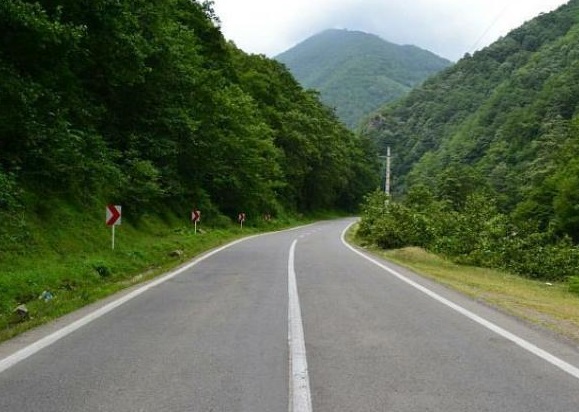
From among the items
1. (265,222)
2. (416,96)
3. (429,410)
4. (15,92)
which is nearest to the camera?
(429,410)

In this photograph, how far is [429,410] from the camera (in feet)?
15.2

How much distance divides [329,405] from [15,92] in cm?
1089

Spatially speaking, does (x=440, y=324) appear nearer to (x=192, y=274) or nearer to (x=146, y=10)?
(x=192, y=274)

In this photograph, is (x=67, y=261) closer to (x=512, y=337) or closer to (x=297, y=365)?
(x=297, y=365)

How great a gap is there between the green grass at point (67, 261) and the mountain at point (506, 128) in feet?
54.2

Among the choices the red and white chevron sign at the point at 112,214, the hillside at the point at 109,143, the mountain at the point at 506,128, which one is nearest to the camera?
the hillside at the point at 109,143

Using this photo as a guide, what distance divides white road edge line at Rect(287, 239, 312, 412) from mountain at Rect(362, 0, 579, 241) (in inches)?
784

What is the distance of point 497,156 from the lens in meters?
99.9

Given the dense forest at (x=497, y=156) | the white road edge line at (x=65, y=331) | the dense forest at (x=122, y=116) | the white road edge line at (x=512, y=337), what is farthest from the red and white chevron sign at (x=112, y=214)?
the dense forest at (x=497, y=156)

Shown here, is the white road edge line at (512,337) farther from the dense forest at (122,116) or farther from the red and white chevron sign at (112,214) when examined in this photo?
the red and white chevron sign at (112,214)

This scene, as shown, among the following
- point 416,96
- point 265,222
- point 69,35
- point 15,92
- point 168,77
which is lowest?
point 265,222

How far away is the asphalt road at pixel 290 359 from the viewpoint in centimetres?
487

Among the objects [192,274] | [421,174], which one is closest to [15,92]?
[192,274]

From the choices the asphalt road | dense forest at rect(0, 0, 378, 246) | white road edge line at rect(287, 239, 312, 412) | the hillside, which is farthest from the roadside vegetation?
dense forest at rect(0, 0, 378, 246)
